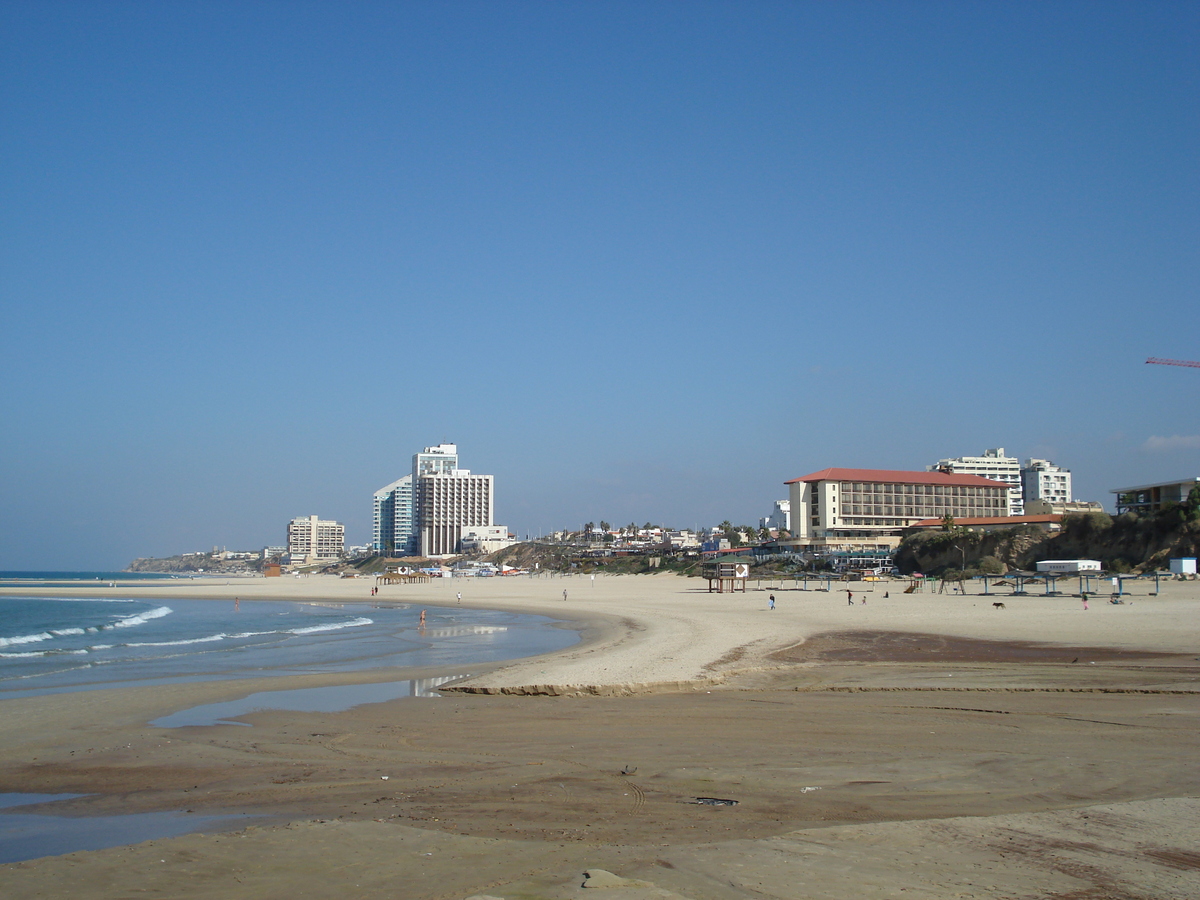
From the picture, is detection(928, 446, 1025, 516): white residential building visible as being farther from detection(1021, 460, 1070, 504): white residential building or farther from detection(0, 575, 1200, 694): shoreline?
detection(0, 575, 1200, 694): shoreline

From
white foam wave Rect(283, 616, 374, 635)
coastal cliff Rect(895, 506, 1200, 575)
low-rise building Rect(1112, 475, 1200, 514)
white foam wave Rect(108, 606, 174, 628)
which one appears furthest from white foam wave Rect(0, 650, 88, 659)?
low-rise building Rect(1112, 475, 1200, 514)

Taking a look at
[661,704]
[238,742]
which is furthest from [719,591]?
[238,742]

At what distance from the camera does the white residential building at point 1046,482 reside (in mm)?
177625

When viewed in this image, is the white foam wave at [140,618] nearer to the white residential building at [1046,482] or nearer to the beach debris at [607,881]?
the beach debris at [607,881]

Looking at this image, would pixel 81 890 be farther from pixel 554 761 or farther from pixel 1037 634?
pixel 1037 634

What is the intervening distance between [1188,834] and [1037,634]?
71.5ft

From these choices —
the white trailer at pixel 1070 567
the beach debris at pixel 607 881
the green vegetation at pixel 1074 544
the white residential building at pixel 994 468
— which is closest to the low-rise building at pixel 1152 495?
the green vegetation at pixel 1074 544

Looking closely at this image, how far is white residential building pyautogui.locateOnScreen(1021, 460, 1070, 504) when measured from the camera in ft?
583

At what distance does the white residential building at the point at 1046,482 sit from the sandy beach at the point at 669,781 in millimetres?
177319

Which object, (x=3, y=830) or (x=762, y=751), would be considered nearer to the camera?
(x=3, y=830)

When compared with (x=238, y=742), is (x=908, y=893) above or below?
above

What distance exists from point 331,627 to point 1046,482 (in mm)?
176983

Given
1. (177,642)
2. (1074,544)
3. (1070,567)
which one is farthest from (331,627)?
(1074,544)

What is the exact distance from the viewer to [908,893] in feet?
18.7
